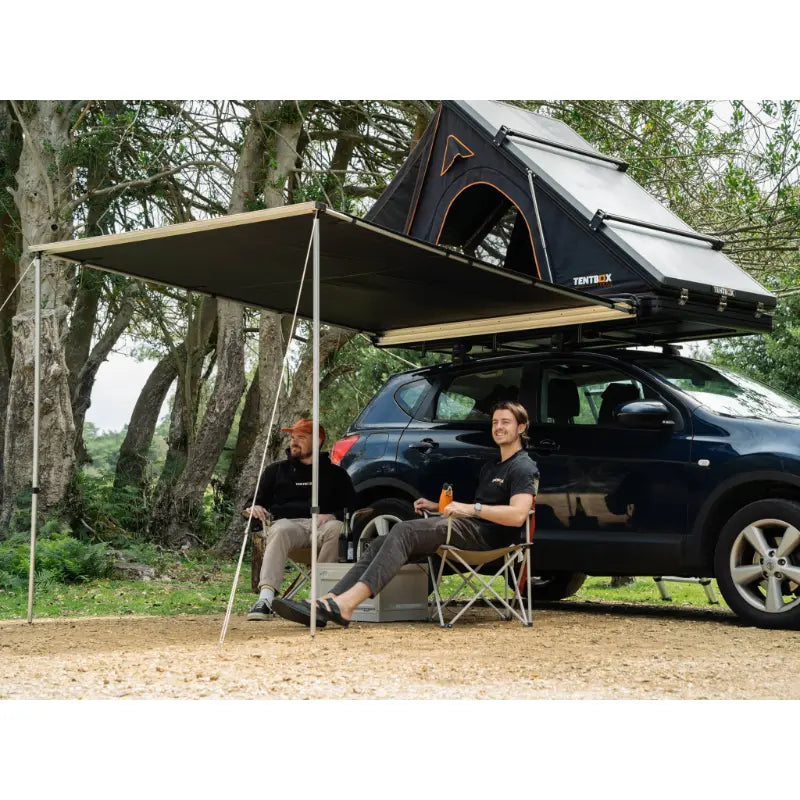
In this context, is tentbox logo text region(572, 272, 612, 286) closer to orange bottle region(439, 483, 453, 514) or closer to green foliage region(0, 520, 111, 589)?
orange bottle region(439, 483, 453, 514)

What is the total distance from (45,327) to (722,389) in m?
8.12

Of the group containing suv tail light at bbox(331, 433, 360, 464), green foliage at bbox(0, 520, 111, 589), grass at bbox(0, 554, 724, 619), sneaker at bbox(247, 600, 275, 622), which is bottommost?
grass at bbox(0, 554, 724, 619)

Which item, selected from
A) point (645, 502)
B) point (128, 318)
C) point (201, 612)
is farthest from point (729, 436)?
point (128, 318)

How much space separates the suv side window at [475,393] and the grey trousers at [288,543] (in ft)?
4.26

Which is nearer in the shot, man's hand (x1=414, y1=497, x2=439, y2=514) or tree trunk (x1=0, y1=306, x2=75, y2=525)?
man's hand (x1=414, y1=497, x2=439, y2=514)

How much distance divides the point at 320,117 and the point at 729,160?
5.72m

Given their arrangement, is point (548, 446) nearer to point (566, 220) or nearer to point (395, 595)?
point (395, 595)

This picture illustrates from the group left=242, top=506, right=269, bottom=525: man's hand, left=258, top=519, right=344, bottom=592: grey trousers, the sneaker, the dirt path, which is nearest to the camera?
the dirt path

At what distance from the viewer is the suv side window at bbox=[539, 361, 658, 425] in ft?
26.8

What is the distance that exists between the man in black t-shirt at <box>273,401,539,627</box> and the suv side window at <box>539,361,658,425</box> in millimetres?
644

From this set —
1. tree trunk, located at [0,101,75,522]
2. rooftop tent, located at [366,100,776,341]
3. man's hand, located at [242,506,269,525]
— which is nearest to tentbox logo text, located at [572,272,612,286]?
rooftop tent, located at [366,100,776,341]

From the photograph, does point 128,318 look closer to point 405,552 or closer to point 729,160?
point 729,160

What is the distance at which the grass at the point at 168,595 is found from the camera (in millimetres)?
9352

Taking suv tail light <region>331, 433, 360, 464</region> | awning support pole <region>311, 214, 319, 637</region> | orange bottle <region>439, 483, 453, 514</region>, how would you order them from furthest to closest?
suv tail light <region>331, 433, 360, 464</region>, orange bottle <region>439, 483, 453, 514</region>, awning support pole <region>311, 214, 319, 637</region>
